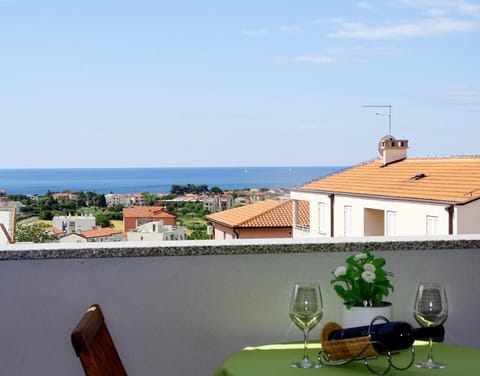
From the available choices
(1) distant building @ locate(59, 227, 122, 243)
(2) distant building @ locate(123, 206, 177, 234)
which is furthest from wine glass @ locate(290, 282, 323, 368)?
(2) distant building @ locate(123, 206, 177, 234)

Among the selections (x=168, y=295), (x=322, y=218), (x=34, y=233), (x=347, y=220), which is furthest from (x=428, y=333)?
(x=322, y=218)

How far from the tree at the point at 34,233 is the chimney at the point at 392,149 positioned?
1552 cm

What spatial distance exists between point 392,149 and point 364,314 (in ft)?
73.6

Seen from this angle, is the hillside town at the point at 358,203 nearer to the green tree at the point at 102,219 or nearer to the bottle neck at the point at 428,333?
the green tree at the point at 102,219

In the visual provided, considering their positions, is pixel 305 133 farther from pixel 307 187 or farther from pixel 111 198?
pixel 111 198

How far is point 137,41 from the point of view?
3984cm

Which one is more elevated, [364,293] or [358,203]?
[364,293]

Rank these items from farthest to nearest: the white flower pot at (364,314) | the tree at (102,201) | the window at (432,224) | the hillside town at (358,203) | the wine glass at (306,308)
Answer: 1. the window at (432,224)
2. the hillside town at (358,203)
3. the tree at (102,201)
4. the white flower pot at (364,314)
5. the wine glass at (306,308)

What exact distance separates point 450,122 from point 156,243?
33.8 metres

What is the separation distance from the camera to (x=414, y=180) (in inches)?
801

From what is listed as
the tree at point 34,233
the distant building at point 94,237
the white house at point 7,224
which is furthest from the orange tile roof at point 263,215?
the white house at point 7,224

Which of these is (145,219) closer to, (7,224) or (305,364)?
(7,224)

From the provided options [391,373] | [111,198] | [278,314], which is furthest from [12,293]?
[111,198]

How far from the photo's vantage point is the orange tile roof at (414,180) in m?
18.2
